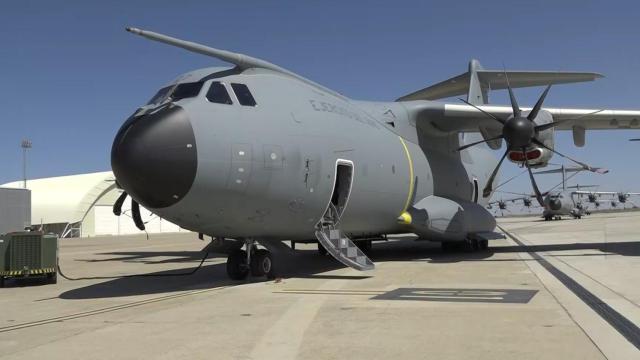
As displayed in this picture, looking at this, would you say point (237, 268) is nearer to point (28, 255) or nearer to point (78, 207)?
point (28, 255)

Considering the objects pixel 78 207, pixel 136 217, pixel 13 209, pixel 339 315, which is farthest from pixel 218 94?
pixel 78 207

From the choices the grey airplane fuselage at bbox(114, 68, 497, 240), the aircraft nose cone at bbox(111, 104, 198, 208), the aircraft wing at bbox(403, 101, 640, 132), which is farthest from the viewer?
the aircraft wing at bbox(403, 101, 640, 132)

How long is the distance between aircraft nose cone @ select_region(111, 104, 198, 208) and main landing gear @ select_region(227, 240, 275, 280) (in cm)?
278

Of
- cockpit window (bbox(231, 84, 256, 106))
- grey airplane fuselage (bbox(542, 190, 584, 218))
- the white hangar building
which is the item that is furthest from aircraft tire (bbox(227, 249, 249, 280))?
grey airplane fuselage (bbox(542, 190, 584, 218))

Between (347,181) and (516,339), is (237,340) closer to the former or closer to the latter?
(516,339)

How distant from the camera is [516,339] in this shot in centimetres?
632

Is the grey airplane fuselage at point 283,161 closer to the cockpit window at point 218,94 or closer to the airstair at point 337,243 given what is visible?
the cockpit window at point 218,94

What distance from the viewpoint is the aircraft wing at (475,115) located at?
17719 millimetres

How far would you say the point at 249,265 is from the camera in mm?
12430

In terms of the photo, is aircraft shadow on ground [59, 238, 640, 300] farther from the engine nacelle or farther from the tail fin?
the tail fin

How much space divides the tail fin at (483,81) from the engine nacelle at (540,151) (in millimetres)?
3796

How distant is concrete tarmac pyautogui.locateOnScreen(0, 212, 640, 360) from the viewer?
6.06 meters

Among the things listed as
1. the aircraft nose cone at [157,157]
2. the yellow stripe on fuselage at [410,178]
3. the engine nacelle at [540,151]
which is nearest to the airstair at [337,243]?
the yellow stripe on fuselage at [410,178]

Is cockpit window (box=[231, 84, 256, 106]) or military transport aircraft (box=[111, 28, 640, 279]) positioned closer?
military transport aircraft (box=[111, 28, 640, 279])
